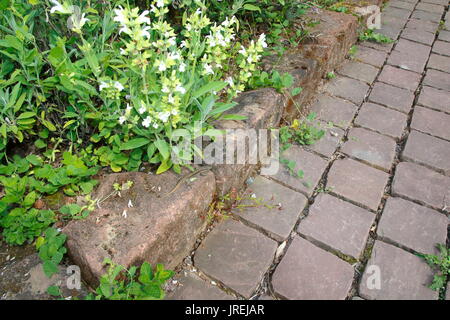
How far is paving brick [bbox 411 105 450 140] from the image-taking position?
8.99 feet

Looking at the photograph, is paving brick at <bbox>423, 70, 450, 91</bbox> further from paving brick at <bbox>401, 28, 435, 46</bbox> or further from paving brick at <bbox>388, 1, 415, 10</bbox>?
paving brick at <bbox>388, 1, 415, 10</bbox>

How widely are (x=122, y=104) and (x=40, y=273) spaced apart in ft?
3.21

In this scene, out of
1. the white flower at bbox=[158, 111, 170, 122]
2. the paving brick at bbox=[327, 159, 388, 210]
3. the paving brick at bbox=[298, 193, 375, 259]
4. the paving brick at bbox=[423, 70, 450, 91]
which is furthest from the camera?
the paving brick at bbox=[423, 70, 450, 91]

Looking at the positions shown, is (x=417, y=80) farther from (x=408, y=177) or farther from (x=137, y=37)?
(x=137, y=37)

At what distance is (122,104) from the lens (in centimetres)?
202

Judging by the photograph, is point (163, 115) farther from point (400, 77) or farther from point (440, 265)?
point (400, 77)

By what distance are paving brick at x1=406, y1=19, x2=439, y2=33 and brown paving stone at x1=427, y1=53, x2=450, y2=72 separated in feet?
1.94

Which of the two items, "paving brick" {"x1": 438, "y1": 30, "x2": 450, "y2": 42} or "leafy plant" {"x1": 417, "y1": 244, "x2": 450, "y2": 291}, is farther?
"paving brick" {"x1": 438, "y1": 30, "x2": 450, "y2": 42}

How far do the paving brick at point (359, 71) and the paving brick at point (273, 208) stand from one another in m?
1.62

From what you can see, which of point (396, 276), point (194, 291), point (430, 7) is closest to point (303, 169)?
point (396, 276)

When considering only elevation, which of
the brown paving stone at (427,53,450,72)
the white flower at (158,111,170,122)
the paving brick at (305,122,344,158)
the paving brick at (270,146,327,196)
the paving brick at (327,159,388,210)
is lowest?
the paving brick at (327,159,388,210)

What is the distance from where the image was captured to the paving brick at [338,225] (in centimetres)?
201

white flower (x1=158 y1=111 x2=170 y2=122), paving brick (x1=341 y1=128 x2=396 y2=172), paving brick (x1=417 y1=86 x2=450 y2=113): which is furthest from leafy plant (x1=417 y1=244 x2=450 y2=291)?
white flower (x1=158 y1=111 x2=170 y2=122)
